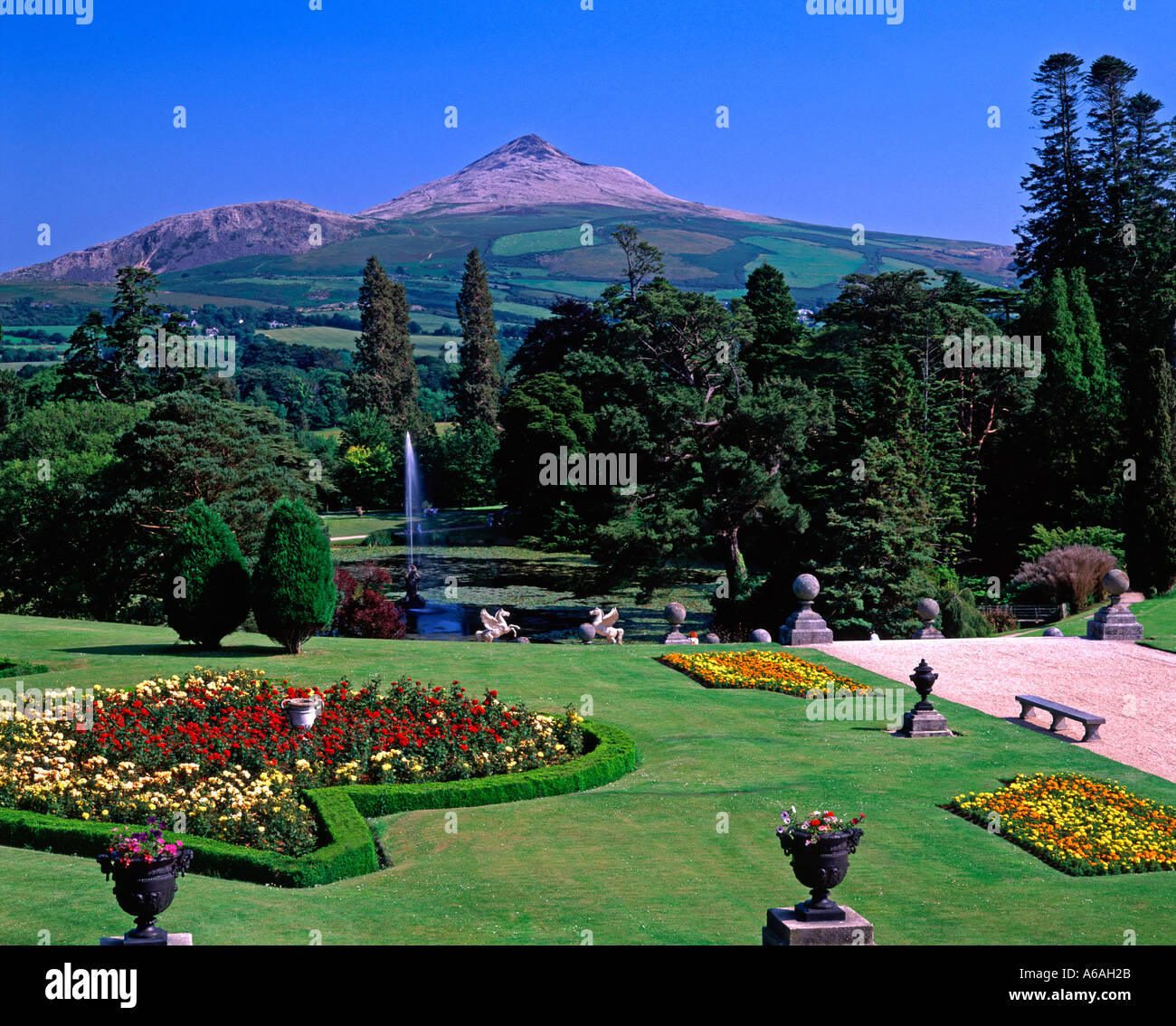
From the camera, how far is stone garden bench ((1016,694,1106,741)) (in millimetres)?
20562

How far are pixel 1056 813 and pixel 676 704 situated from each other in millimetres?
8365

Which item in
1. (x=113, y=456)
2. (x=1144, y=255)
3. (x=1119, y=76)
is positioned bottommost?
(x=113, y=456)

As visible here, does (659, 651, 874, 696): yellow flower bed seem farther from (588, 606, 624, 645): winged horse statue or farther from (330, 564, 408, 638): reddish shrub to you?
(330, 564, 408, 638): reddish shrub

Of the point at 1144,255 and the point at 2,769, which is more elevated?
the point at 1144,255

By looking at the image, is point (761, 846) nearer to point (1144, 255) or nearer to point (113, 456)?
point (113, 456)

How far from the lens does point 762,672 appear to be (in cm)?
2539

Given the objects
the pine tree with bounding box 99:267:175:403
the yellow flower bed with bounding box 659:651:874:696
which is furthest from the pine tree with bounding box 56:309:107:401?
the yellow flower bed with bounding box 659:651:874:696

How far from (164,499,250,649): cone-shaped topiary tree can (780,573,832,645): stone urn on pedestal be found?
1298 centimetres

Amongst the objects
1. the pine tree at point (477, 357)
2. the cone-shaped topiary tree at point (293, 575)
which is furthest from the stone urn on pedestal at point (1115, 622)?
the pine tree at point (477, 357)

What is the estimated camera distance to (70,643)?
27.9 m

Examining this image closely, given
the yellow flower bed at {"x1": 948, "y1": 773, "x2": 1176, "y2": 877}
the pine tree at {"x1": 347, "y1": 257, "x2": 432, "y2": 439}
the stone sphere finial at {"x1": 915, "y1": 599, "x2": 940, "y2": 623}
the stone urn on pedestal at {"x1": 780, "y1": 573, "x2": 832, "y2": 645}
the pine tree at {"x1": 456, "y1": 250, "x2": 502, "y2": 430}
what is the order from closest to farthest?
the yellow flower bed at {"x1": 948, "y1": 773, "x2": 1176, "y2": 877} < the stone sphere finial at {"x1": 915, "y1": 599, "x2": 940, "y2": 623} < the stone urn on pedestal at {"x1": 780, "y1": 573, "x2": 832, "y2": 645} < the pine tree at {"x1": 456, "y1": 250, "x2": 502, "y2": 430} < the pine tree at {"x1": 347, "y1": 257, "x2": 432, "y2": 439}

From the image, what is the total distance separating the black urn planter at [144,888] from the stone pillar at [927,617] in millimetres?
21118
